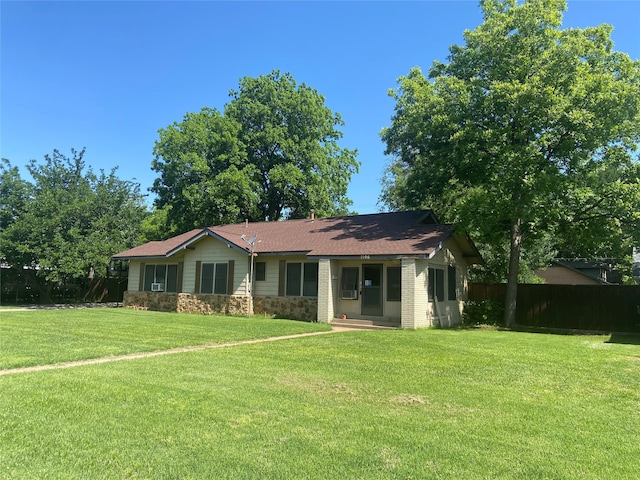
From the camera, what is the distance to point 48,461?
378 cm

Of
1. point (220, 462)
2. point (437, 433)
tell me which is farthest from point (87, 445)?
point (437, 433)

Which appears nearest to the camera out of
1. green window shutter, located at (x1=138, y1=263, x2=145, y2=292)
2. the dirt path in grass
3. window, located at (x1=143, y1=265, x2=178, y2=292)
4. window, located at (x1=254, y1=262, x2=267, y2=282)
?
the dirt path in grass

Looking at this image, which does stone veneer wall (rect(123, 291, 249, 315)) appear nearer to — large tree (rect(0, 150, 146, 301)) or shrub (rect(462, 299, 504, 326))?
large tree (rect(0, 150, 146, 301))

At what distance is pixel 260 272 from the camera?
767 inches

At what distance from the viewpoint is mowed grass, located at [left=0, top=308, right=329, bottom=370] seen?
27.7 ft

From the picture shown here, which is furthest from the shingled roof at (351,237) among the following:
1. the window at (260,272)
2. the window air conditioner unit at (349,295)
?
the window air conditioner unit at (349,295)

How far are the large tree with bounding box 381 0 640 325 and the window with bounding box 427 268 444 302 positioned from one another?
2127 mm

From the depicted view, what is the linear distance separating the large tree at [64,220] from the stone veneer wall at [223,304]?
5.91 meters

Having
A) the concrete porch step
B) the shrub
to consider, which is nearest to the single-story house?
the concrete porch step

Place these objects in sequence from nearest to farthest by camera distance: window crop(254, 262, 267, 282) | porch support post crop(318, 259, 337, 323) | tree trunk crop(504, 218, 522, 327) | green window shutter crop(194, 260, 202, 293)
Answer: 1. porch support post crop(318, 259, 337, 323)
2. tree trunk crop(504, 218, 522, 327)
3. window crop(254, 262, 267, 282)
4. green window shutter crop(194, 260, 202, 293)

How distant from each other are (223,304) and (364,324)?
6886mm

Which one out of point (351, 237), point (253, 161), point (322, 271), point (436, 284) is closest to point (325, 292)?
point (322, 271)

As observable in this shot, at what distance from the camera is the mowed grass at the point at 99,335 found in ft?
27.7

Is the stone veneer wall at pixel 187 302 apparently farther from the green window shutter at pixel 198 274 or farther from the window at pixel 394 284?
the window at pixel 394 284
